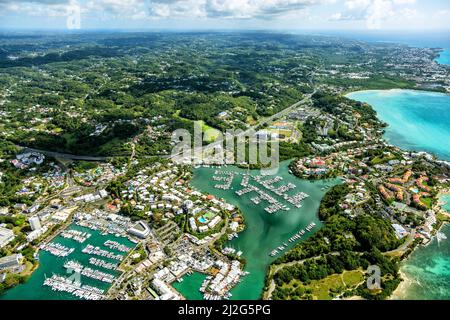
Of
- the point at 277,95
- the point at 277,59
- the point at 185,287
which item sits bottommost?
the point at 185,287

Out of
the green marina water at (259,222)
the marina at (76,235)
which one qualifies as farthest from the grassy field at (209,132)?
the marina at (76,235)

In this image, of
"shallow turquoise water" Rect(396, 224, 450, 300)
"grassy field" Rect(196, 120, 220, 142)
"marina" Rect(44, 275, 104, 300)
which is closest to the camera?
"marina" Rect(44, 275, 104, 300)

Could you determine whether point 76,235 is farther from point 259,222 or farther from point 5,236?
point 259,222

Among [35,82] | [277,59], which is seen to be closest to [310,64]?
[277,59]

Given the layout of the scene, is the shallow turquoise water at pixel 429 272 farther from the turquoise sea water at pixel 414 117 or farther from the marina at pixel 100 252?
the turquoise sea water at pixel 414 117

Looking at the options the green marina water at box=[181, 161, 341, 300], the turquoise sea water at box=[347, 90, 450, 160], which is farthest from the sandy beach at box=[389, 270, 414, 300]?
the turquoise sea water at box=[347, 90, 450, 160]

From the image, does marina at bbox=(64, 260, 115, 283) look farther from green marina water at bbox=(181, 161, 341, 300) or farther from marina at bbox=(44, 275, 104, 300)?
green marina water at bbox=(181, 161, 341, 300)
